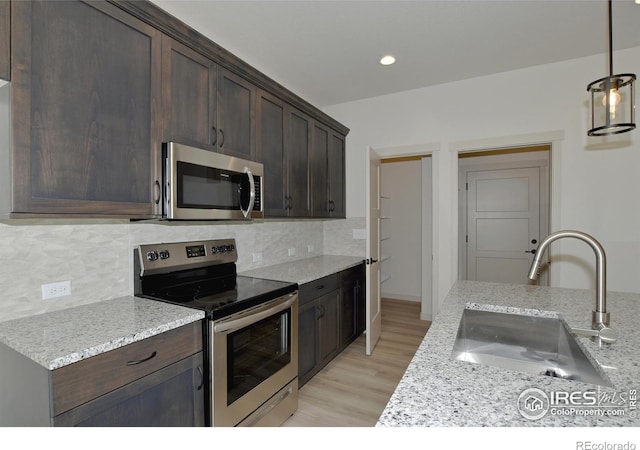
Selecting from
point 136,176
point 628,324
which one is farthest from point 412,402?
point 136,176

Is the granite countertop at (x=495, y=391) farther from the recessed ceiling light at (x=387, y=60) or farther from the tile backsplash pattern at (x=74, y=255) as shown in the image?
the recessed ceiling light at (x=387, y=60)

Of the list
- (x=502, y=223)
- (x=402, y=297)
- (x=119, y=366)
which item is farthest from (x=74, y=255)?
(x=502, y=223)

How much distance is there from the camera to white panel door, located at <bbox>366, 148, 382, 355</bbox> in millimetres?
3047

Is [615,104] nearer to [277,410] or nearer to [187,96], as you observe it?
[187,96]

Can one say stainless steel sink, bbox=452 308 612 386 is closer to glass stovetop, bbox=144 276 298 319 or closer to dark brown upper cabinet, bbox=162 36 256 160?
glass stovetop, bbox=144 276 298 319

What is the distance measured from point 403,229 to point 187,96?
410 centimetres

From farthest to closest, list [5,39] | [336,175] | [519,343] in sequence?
[336,175] < [519,343] < [5,39]

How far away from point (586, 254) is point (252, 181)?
9.81 feet

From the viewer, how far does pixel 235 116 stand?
215 centimetres

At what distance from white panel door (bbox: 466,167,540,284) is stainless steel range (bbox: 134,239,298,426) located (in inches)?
143

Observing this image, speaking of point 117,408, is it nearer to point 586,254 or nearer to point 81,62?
point 81,62

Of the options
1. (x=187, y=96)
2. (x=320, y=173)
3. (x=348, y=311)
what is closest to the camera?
(x=187, y=96)

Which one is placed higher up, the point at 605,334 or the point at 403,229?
the point at 403,229

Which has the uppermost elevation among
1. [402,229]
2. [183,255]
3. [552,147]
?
[552,147]
